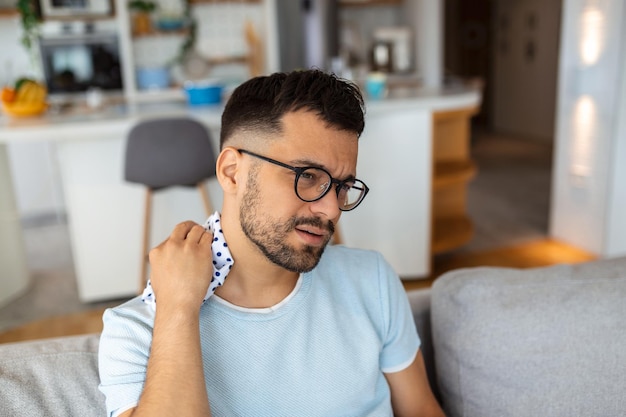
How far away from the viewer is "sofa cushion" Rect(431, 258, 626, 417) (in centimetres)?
124

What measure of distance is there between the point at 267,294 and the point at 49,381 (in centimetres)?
42

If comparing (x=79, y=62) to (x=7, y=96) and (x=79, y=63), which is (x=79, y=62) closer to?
(x=79, y=63)

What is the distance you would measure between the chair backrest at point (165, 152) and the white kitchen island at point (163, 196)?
240 mm

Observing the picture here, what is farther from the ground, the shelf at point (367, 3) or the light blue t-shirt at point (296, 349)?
the shelf at point (367, 3)

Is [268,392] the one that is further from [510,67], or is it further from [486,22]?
[486,22]

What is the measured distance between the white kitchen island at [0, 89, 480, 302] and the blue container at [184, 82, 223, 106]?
9 cm

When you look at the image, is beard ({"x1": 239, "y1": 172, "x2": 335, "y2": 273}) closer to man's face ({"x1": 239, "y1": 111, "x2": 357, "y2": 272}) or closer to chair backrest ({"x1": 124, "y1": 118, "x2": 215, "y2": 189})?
man's face ({"x1": 239, "y1": 111, "x2": 357, "y2": 272})

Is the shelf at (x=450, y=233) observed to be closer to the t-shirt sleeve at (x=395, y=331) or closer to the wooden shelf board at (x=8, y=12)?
the t-shirt sleeve at (x=395, y=331)

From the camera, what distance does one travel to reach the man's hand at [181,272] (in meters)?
0.97

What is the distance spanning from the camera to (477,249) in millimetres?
3916

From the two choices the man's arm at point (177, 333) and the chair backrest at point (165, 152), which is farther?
the chair backrest at point (165, 152)

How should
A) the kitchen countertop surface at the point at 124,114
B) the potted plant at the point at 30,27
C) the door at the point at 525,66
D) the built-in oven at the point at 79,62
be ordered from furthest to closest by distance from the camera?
the door at the point at 525,66
the built-in oven at the point at 79,62
the potted plant at the point at 30,27
the kitchen countertop surface at the point at 124,114

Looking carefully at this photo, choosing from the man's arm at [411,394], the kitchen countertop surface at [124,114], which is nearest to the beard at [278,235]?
the man's arm at [411,394]

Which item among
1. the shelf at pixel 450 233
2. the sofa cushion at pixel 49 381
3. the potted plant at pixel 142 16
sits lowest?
the shelf at pixel 450 233
